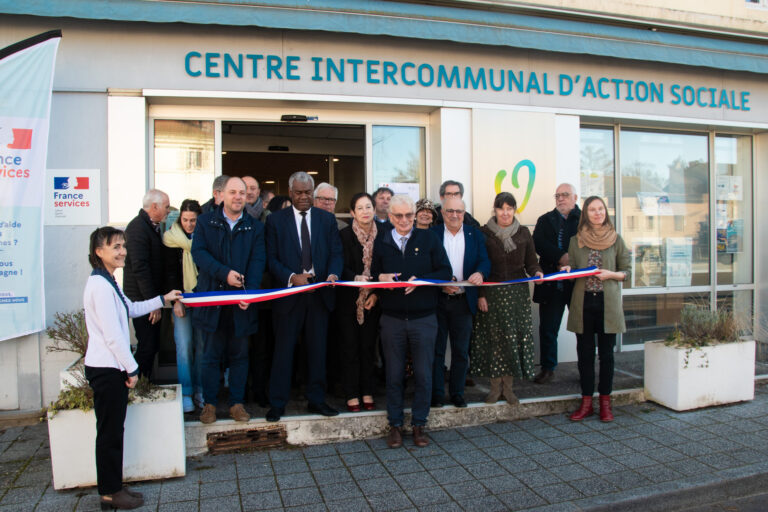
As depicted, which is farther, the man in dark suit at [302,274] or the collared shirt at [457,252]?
the collared shirt at [457,252]

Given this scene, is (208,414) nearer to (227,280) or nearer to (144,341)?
(144,341)

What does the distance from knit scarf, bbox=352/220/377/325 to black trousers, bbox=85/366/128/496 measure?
6.45 ft

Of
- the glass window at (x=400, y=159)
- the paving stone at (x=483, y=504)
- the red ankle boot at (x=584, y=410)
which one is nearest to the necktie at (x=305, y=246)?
the glass window at (x=400, y=159)

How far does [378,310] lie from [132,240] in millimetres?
2163

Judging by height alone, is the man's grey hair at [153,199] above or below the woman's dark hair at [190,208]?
above

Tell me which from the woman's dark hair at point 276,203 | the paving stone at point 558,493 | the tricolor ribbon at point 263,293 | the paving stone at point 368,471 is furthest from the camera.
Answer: the woman's dark hair at point 276,203

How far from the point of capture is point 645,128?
7887mm

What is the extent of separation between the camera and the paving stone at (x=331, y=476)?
394cm

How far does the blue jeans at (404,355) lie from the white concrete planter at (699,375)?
2.53 m

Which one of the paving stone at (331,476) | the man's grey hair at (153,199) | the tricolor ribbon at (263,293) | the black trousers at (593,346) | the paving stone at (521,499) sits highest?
the man's grey hair at (153,199)

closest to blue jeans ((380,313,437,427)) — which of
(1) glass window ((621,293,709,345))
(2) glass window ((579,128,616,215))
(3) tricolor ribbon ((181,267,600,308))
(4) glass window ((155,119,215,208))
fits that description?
(3) tricolor ribbon ((181,267,600,308))

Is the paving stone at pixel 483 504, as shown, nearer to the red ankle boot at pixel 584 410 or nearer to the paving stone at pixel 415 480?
the paving stone at pixel 415 480

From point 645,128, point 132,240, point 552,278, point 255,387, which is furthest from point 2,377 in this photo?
point 645,128

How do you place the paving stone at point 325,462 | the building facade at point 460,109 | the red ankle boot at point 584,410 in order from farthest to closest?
the building facade at point 460,109 → the red ankle boot at point 584,410 → the paving stone at point 325,462
